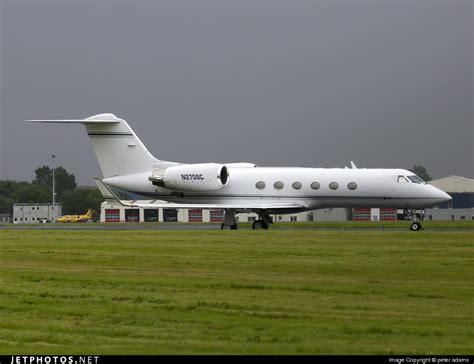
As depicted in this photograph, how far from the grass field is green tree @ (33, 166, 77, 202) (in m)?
137

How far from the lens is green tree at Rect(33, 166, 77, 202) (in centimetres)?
16125

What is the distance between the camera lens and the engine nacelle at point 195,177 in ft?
139

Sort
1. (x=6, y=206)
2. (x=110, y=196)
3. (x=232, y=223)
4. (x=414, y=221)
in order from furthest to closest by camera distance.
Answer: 1. (x=6, y=206)
2. (x=110, y=196)
3. (x=232, y=223)
4. (x=414, y=221)

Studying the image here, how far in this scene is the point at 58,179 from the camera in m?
162

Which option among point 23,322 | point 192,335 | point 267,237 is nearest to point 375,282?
point 192,335

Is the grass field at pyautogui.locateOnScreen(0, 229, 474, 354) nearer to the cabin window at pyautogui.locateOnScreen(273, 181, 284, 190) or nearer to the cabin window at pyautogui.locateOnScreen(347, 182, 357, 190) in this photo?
the cabin window at pyautogui.locateOnScreen(347, 182, 357, 190)

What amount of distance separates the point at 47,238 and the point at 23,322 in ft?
60.3

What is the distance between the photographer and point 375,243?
2791cm

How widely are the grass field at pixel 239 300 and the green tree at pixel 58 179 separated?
13679cm

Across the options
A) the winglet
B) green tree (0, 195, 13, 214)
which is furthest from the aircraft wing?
green tree (0, 195, 13, 214)

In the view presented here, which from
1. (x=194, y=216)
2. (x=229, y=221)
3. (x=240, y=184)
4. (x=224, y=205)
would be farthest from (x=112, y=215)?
(x=229, y=221)

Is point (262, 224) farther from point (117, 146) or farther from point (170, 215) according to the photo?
point (170, 215)

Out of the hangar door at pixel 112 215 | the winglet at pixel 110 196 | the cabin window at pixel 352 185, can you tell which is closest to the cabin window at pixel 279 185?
the cabin window at pixel 352 185

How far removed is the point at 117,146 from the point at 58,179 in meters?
120
